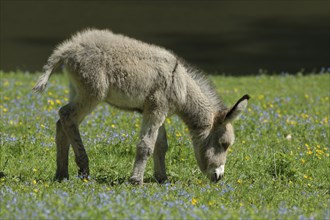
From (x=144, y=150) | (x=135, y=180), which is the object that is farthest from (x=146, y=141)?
(x=135, y=180)

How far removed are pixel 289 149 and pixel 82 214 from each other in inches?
209

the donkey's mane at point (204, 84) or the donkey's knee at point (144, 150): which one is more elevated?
the donkey's mane at point (204, 84)

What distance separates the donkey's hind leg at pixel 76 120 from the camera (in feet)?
25.1

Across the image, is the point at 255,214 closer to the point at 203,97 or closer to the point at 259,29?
the point at 203,97

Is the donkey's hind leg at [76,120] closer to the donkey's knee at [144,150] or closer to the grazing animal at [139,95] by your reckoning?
the grazing animal at [139,95]

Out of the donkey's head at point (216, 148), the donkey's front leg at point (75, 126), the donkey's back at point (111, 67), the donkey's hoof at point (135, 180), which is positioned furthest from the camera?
the donkey's head at point (216, 148)

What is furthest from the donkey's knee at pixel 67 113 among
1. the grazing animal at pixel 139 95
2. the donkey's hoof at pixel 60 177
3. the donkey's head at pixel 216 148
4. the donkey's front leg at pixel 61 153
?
the donkey's head at pixel 216 148

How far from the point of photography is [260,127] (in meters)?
10.9

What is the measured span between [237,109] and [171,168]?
1.42 metres

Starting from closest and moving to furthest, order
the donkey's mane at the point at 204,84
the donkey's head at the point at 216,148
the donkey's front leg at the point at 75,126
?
the donkey's front leg at the point at 75,126, the donkey's head at the point at 216,148, the donkey's mane at the point at 204,84

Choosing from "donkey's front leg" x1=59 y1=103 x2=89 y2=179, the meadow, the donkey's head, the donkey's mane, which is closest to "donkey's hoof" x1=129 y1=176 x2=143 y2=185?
the meadow

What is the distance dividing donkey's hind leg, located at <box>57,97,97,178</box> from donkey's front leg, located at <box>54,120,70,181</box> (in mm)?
119

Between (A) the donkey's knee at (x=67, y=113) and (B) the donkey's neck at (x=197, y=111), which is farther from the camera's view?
(B) the donkey's neck at (x=197, y=111)

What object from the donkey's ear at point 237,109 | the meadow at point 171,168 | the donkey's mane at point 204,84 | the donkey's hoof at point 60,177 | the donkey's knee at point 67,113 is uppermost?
the donkey's mane at point 204,84
